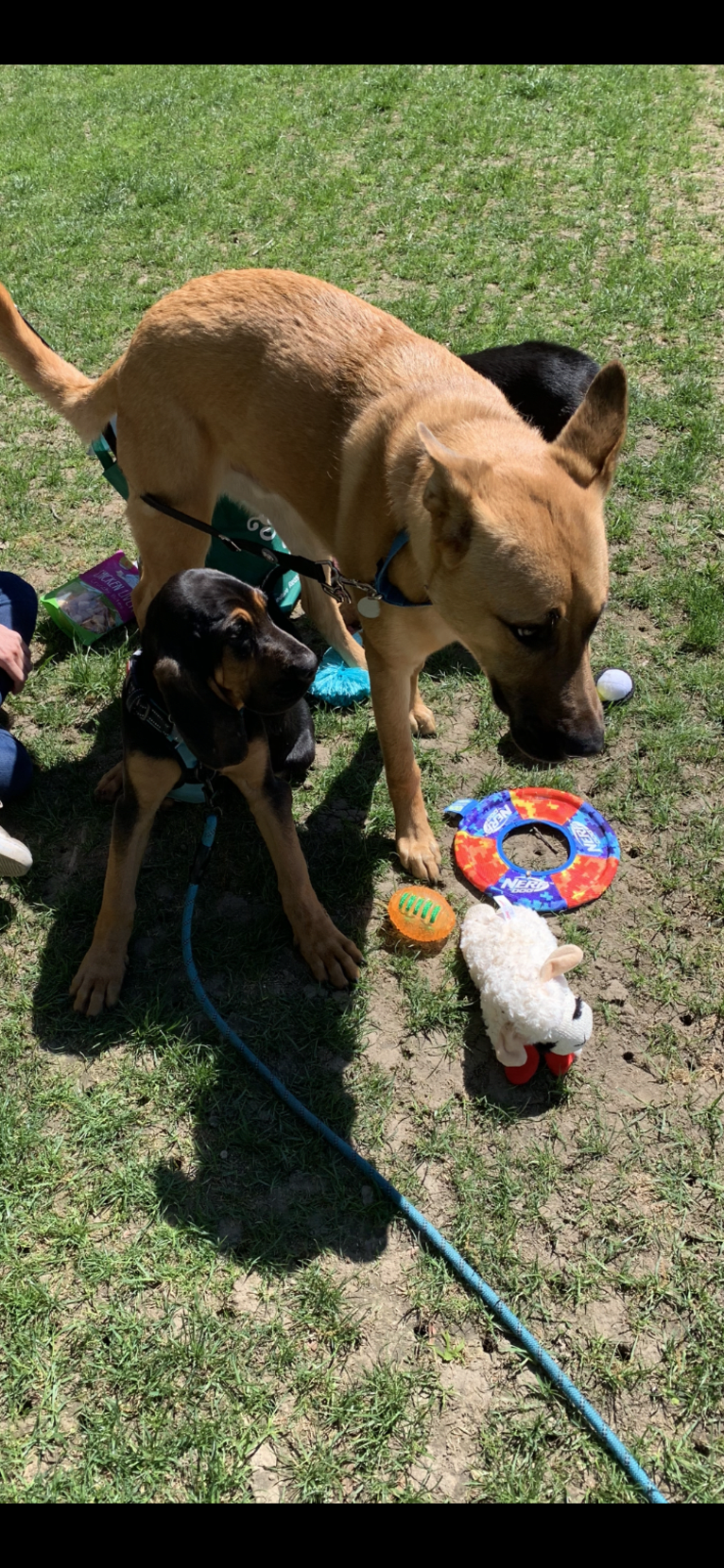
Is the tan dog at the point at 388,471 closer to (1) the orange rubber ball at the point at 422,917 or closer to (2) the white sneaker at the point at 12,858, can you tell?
(1) the orange rubber ball at the point at 422,917

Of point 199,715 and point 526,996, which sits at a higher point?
point 199,715

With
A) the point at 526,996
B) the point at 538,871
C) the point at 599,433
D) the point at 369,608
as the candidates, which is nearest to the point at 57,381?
the point at 369,608

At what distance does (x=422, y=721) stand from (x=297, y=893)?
1.16m

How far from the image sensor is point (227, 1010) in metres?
3.30

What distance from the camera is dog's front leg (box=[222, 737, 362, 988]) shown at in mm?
3295

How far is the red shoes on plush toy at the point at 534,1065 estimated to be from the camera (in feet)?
9.77

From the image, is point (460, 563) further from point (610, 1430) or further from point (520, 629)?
point (610, 1430)

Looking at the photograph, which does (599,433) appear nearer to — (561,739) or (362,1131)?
(561,739)

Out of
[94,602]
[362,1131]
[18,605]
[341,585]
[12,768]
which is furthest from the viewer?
[94,602]

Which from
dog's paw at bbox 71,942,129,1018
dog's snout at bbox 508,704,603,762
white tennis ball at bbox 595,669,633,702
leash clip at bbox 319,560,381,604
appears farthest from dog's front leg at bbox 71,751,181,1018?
white tennis ball at bbox 595,669,633,702

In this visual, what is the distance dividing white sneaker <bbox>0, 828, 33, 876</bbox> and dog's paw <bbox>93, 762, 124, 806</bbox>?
54 centimetres

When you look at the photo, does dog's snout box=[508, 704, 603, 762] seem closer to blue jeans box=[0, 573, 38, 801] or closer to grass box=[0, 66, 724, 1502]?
grass box=[0, 66, 724, 1502]
